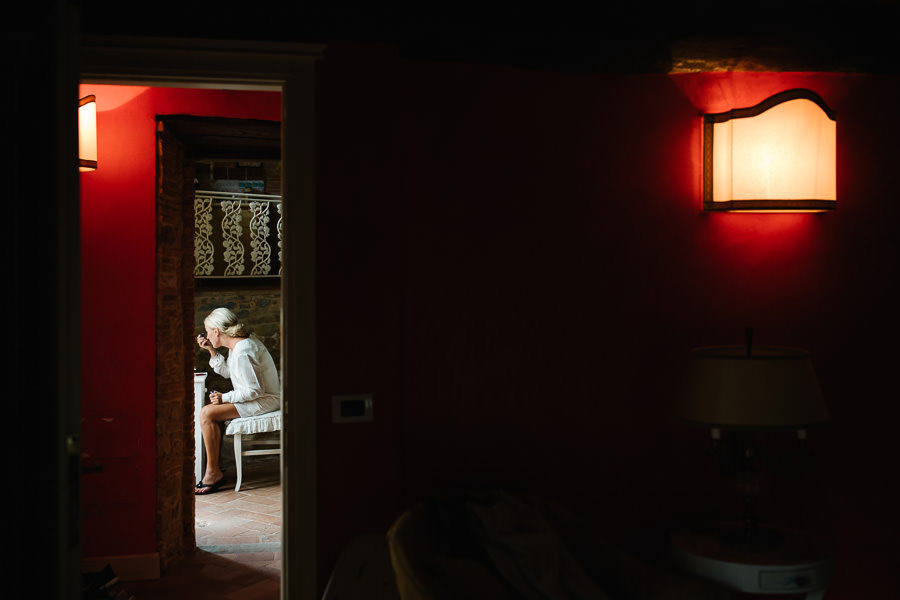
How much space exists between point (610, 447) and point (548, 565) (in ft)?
2.37

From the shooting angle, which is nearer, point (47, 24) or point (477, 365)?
point (47, 24)

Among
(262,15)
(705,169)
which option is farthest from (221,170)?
(705,169)

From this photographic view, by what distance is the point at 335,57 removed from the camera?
270 centimetres

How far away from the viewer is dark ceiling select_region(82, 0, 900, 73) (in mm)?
2617

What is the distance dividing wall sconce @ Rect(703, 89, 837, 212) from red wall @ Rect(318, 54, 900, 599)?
160 millimetres

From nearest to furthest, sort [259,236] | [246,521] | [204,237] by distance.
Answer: [246,521] < [204,237] < [259,236]

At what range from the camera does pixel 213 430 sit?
19.2ft

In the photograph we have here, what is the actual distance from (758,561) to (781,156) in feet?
4.67

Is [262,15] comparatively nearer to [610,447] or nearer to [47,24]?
[47,24]

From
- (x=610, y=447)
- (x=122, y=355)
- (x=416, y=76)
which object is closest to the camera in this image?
(x=416, y=76)

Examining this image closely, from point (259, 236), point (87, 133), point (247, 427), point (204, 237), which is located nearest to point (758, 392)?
point (87, 133)

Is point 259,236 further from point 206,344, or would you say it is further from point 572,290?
→ point 572,290

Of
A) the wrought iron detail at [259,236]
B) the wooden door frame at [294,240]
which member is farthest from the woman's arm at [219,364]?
the wooden door frame at [294,240]

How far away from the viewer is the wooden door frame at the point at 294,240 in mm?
2635
